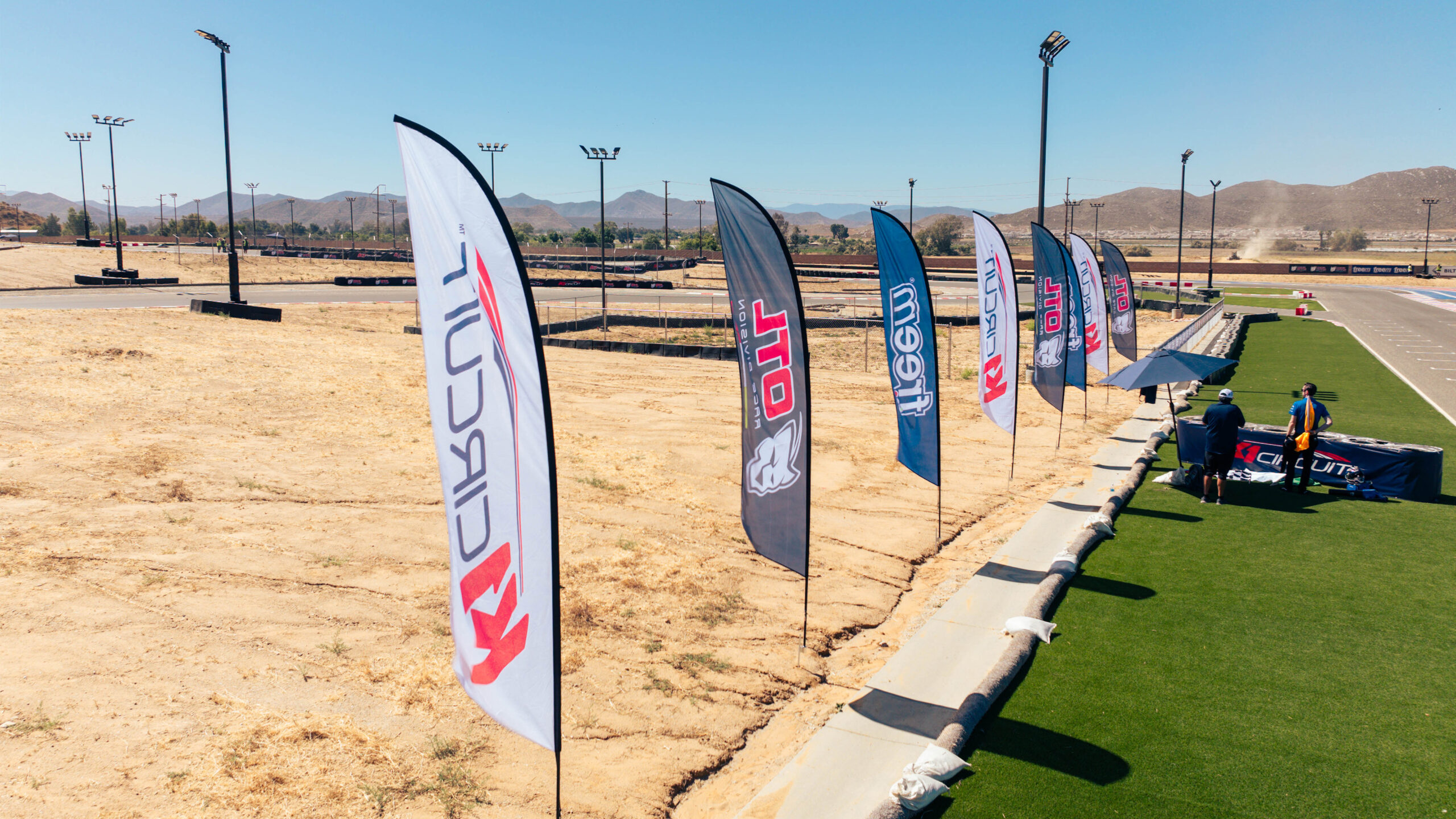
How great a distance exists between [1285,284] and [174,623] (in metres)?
88.3

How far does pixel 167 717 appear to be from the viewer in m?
6.79

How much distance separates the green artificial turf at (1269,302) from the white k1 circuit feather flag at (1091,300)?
121 ft

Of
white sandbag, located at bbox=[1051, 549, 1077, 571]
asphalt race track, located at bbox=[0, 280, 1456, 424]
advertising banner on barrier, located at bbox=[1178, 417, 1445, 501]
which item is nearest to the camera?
white sandbag, located at bbox=[1051, 549, 1077, 571]

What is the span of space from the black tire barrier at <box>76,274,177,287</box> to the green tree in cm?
10745

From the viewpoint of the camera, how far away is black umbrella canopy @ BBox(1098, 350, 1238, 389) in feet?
45.1

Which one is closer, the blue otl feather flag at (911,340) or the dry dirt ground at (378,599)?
the dry dirt ground at (378,599)

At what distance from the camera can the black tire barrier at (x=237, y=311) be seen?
3209cm

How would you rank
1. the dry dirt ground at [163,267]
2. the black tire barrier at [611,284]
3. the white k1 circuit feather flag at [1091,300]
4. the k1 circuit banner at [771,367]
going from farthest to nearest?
the black tire barrier at [611,284] → the dry dirt ground at [163,267] → the white k1 circuit feather flag at [1091,300] → the k1 circuit banner at [771,367]

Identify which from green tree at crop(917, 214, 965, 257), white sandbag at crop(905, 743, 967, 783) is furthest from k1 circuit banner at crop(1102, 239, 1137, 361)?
green tree at crop(917, 214, 965, 257)

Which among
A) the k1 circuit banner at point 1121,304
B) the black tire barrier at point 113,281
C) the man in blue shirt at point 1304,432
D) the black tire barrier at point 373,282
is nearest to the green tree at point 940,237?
the black tire barrier at point 373,282

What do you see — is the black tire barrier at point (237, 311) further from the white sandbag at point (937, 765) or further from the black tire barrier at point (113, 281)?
the white sandbag at point (937, 765)

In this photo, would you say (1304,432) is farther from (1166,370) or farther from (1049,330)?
(1049,330)

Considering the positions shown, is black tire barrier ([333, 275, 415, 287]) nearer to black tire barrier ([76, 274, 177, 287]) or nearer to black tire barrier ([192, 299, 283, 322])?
black tire barrier ([76, 274, 177, 287])

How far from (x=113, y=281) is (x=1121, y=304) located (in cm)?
5384
